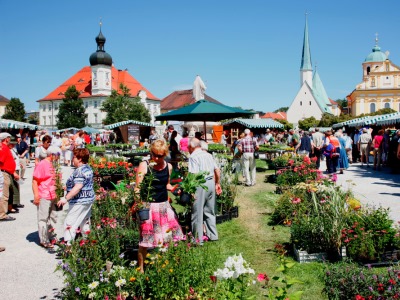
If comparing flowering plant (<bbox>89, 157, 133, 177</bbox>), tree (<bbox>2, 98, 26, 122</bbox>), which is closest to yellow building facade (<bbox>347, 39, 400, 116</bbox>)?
tree (<bbox>2, 98, 26, 122</bbox>)

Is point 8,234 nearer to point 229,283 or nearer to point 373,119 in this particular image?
point 229,283

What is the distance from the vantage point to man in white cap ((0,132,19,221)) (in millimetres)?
8211

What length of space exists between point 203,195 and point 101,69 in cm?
8339

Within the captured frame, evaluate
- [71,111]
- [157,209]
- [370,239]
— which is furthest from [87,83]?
[370,239]

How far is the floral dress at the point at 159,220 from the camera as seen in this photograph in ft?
15.8

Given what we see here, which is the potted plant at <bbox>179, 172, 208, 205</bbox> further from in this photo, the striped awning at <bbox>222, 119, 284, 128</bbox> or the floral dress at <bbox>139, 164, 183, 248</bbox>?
the striped awning at <bbox>222, 119, 284, 128</bbox>

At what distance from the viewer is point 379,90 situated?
76.2 metres

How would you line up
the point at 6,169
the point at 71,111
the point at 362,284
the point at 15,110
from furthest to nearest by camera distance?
1. the point at 15,110
2. the point at 71,111
3. the point at 6,169
4. the point at 362,284

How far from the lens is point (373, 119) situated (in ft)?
69.1

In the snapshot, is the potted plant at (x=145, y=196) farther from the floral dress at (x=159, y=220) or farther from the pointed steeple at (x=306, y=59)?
the pointed steeple at (x=306, y=59)

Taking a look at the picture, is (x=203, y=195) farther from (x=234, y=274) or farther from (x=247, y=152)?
(x=247, y=152)

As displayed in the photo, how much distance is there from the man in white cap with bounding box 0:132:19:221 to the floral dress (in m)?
4.57

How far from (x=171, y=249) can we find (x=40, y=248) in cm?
342

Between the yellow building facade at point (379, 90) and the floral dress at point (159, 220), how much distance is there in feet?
257
